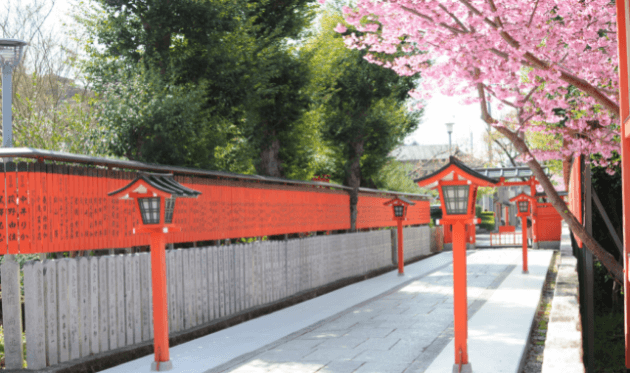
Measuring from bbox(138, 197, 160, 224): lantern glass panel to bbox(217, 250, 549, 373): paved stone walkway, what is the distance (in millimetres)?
1842

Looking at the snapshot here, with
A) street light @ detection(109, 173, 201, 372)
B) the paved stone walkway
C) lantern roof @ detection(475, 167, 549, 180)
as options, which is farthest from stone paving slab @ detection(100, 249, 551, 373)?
lantern roof @ detection(475, 167, 549, 180)

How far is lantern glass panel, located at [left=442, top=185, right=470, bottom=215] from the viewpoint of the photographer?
693 cm

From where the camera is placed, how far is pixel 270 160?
45.7ft

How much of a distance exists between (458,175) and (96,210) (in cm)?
420

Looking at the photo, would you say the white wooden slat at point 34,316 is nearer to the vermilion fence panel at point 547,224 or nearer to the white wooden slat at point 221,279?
the white wooden slat at point 221,279

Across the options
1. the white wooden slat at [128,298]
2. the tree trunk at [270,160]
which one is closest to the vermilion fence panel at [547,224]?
the tree trunk at [270,160]

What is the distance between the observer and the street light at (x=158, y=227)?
6785 mm

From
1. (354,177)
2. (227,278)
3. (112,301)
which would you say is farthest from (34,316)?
(354,177)

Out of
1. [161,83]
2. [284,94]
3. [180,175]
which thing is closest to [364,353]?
[180,175]

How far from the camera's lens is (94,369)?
6.82 m

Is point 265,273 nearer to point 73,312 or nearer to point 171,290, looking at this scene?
point 171,290

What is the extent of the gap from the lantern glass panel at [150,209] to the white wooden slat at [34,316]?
1182 mm

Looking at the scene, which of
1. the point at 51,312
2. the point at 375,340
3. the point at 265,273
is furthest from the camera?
the point at 265,273

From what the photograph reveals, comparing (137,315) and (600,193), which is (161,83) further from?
(600,193)
